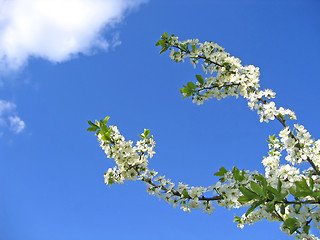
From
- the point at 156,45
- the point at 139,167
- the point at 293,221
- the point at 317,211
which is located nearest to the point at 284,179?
the point at 317,211

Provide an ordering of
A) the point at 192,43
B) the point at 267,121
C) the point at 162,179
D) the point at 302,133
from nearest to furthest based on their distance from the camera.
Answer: the point at 302,133 → the point at 162,179 → the point at 267,121 → the point at 192,43

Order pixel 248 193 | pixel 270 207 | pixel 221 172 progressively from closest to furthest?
1. pixel 270 207
2. pixel 248 193
3. pixel 221 172

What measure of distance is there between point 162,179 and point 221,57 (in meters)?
2.06

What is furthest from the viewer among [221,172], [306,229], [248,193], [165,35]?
[165,35]

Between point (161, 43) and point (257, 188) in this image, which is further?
point (161, 43)

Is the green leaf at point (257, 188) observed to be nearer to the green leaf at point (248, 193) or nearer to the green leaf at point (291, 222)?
the green leaf at point (248, 193)

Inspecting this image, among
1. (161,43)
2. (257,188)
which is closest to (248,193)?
(257,188)

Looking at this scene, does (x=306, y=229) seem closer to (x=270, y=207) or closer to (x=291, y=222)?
(x=291, y=222)

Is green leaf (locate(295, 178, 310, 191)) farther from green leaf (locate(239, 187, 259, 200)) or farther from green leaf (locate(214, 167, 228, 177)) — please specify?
green leaf (locate(214, 167, 228, 177))

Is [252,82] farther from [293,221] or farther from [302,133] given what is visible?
[293,221]

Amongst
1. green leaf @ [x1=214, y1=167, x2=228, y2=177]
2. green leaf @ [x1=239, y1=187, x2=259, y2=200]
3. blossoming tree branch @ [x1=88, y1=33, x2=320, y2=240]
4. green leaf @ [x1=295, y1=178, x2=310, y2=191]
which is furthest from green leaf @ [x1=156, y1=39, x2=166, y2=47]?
green leaf @ [x1=295, y1=178, x2=310, y2=191]

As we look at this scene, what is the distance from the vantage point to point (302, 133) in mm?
2969

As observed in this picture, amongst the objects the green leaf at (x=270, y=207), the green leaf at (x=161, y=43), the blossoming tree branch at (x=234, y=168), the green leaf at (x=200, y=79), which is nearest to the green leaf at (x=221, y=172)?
the blossoming tree branch at (x=234, y=168)

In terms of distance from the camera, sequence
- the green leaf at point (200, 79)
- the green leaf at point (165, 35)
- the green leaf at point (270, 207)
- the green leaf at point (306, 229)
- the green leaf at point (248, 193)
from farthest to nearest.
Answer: the green leaf at point (165, 35), the green leaf at point (200, 79), the green leaf at point (306, 229), the green leaf at point (248, 193), the green leaf at point (270, 207)
